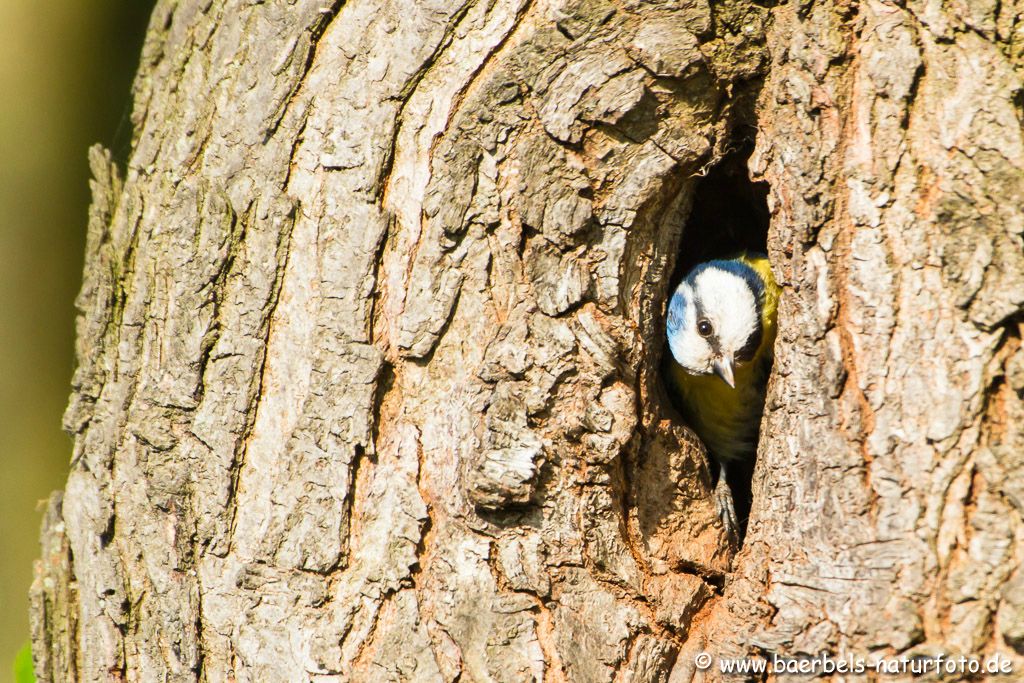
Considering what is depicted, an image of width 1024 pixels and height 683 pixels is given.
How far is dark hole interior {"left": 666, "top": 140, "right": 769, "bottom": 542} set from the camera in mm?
3002

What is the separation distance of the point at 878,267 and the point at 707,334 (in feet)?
3.36

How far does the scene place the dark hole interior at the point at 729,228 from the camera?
3.00 metres

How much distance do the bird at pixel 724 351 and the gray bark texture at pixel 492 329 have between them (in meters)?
0.66

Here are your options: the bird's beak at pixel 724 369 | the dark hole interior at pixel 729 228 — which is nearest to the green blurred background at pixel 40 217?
the dark hole interior at pixel 729 228

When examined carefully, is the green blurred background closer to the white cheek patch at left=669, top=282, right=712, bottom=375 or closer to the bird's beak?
the white cheek patch at left=669, top=282, right=712, bottom=375

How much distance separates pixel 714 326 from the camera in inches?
120

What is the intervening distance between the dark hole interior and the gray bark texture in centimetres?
55

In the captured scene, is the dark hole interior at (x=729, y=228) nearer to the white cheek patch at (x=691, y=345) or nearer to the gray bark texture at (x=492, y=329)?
the white cheek patch at (x=691, y=345)

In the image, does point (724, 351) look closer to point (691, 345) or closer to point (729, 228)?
point (691, 345)

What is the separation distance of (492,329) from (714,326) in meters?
1.04

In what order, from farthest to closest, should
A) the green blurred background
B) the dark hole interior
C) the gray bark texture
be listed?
the green blurred background → the dark hole interior → the gray bark texture

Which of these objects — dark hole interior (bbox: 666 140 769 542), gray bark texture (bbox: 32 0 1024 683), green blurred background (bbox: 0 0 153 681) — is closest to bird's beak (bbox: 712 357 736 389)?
dark hole interior (bbox: 666 140 769 542)

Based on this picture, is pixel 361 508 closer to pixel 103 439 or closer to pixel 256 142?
pixel 103 439

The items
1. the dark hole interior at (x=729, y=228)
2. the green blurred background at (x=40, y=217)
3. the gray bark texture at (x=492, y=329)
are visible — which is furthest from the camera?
the green blurred background at (x=40, y=217)
